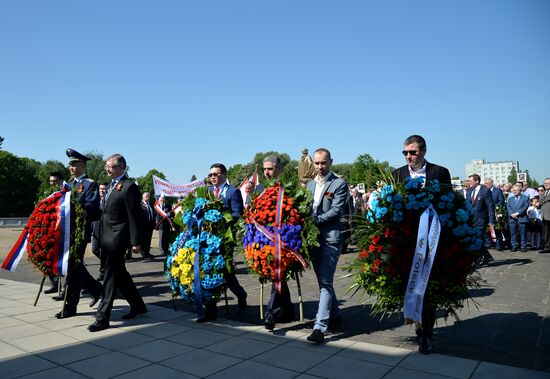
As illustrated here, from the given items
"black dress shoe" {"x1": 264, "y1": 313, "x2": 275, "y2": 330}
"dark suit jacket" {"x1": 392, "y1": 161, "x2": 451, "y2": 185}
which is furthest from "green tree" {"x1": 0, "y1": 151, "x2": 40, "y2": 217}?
"dark suit jacket" {"x1": 392, "y1": 161, "x2": 451, "y2": 185}

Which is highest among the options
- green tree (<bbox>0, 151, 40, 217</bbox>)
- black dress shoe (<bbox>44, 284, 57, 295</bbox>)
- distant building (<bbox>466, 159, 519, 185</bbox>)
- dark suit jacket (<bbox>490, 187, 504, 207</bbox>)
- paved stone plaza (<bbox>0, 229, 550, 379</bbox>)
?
distant building (<bbox>466, 159, 519, 185</bbox>)

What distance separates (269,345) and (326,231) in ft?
5.01

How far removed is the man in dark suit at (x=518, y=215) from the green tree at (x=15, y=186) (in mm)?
60026

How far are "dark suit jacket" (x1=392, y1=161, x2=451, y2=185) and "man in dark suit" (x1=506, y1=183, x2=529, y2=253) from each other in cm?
1095

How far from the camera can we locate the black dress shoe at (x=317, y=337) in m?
4.67

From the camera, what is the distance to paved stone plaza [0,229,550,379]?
391cm

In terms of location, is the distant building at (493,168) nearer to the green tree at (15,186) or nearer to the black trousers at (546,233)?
the green tree at (15,186)

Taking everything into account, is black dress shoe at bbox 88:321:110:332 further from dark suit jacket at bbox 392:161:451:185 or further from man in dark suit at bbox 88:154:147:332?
dark suit jacket at bbox 392:161:451:185

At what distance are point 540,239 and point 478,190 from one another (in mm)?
6377

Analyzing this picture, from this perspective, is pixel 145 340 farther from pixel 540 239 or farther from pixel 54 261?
pixel 540 239

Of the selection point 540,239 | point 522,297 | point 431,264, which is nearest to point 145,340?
point 431,264

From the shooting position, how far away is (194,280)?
18.4 feet

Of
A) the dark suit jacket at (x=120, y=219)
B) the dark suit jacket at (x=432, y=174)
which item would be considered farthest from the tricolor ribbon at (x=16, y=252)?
the dark suit jacket at (x=432, y=174)

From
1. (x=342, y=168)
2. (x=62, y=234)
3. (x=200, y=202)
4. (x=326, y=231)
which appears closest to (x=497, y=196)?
(x=326, y=231)
